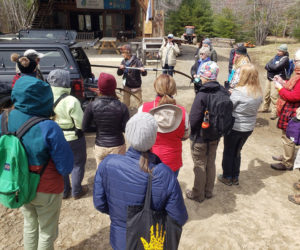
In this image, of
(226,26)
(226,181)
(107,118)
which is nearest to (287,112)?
(226,181)

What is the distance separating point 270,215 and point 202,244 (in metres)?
1.21

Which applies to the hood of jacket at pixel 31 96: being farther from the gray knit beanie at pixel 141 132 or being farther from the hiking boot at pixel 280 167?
the hiking boot at pixel 280 167

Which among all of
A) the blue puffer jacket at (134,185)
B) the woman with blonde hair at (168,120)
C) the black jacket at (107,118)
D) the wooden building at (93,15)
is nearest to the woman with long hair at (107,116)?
the black jacket at (107,118)

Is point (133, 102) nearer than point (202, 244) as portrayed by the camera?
No

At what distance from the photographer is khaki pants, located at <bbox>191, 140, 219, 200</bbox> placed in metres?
3.27

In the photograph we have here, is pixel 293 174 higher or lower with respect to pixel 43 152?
lower

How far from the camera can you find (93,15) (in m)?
21.6

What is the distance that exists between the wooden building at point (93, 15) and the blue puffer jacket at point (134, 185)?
62.4 ft

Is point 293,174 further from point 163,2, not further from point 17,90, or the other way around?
point 163,2

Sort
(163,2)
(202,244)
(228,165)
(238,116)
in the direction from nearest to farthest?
(202,244)
(238,116)
(228,165)
(163,2)

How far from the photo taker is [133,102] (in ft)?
24.6

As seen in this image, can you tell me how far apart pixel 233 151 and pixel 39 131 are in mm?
2889

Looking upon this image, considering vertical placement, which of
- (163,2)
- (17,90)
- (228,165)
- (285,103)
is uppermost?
(163,2)

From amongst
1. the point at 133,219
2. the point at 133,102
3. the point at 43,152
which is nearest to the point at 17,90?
the point at 43,152
